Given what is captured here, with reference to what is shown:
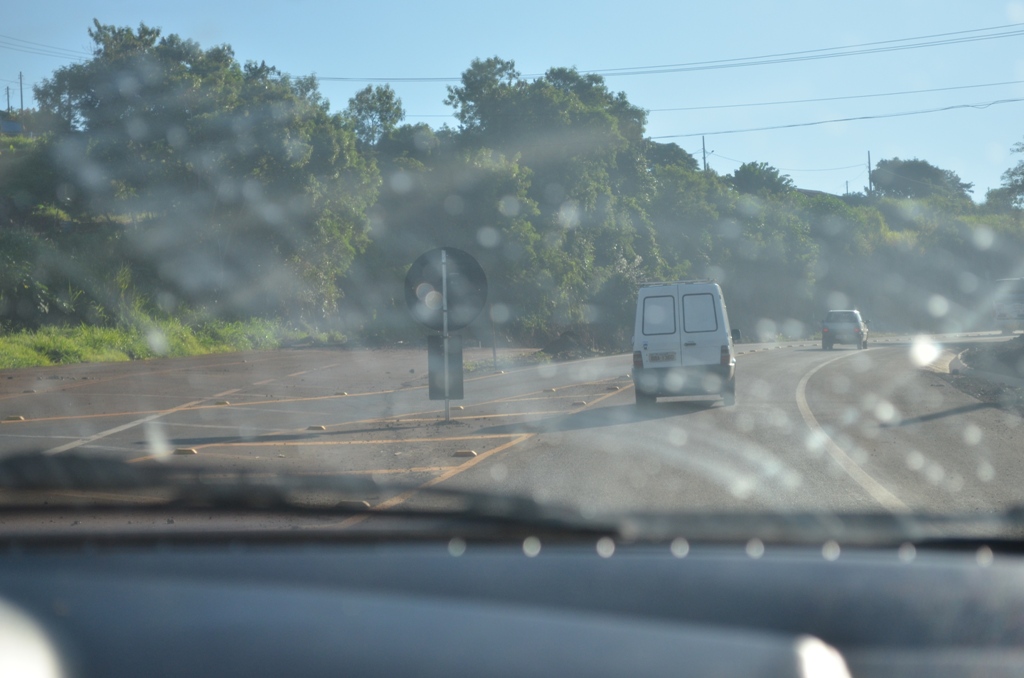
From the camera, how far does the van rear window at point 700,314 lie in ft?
53.5

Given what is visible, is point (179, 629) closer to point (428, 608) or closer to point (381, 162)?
point (428, 608)

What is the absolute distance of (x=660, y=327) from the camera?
1645 centimetres

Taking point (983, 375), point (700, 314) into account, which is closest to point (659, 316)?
point (700, 314)

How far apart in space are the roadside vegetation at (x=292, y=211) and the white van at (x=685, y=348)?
15787 mm

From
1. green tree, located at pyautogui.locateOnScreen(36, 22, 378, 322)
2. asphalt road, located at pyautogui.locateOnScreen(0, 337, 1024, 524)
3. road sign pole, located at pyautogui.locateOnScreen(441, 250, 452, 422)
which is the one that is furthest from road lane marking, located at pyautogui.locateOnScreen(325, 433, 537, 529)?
green tree, located at pyautogui.locateOnScreen(36, 22, 378, 322)

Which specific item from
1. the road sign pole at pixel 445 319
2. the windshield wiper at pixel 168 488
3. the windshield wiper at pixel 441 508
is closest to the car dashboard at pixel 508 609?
the windshield wiper at pixel 441 508

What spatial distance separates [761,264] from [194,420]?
196 feet

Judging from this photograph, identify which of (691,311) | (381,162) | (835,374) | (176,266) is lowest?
(835,374)

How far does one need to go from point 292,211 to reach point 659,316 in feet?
70.9

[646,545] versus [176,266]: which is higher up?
[176,266]

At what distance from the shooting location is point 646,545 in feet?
9.68

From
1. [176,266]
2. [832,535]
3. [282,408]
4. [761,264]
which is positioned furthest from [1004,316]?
[832,535]

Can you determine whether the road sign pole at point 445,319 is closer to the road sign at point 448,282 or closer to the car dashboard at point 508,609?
the road sign at point 448,282

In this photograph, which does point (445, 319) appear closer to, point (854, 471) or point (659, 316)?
point (659, 316)
